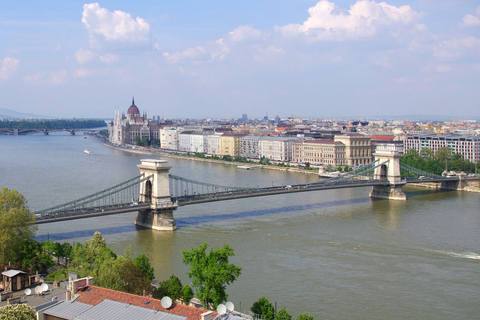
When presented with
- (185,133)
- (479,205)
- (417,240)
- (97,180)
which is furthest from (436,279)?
(185,133)

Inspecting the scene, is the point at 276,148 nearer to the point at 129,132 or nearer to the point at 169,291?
the point at 129,132

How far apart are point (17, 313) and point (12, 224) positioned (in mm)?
5739

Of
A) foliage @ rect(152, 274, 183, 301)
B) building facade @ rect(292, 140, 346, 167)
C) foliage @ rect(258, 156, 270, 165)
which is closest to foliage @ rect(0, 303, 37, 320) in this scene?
foliage @ rect(152, 274, 183, 301)

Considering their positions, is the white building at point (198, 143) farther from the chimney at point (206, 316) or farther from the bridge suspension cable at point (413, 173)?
the chimney at point (206, 316)

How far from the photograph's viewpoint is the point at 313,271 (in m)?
13.2

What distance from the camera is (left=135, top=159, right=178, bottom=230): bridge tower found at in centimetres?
1775

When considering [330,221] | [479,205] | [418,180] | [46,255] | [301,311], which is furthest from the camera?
[418,180]

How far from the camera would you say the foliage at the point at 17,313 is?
6977 mm

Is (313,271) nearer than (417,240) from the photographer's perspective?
Yes

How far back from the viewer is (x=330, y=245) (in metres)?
15.9

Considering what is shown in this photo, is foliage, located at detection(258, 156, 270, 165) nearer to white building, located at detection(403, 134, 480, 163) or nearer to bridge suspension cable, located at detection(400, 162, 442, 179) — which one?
white building, located at detection(403, 134, 480, 163)

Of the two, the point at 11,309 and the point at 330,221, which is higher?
the point at 11,309

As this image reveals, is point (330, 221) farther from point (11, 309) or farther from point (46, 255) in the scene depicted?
point (11, 309)

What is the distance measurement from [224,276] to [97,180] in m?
21.6
